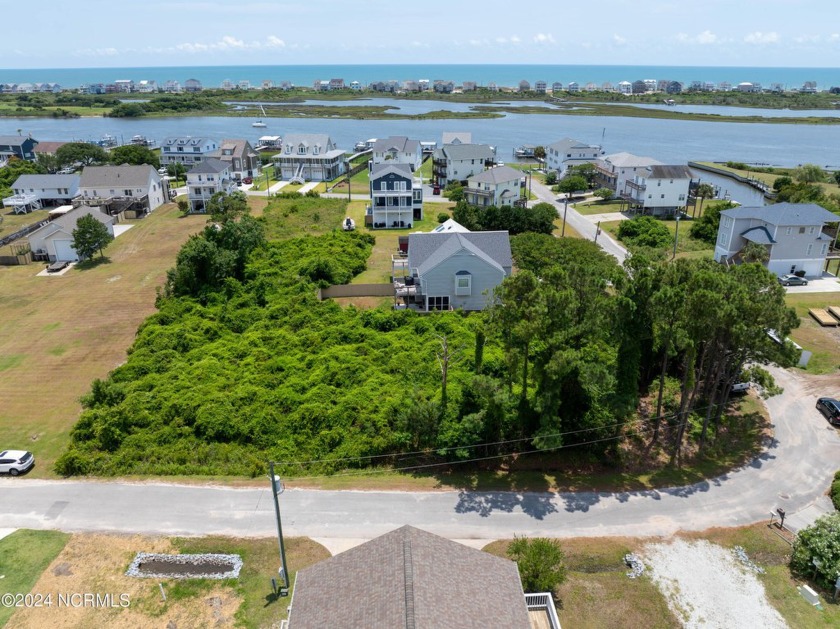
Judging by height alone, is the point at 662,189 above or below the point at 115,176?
above

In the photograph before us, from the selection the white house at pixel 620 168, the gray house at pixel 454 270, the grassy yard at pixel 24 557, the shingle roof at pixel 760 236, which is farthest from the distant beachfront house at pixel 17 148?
the shingle roof at pixel 760 236

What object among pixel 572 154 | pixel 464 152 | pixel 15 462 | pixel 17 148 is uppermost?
pixel 464 152

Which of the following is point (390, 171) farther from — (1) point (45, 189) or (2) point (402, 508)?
(1) point (45, 189)

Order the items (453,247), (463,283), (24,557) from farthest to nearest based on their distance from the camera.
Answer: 1. (463,283)
2. (453,247)
3. (24,557)

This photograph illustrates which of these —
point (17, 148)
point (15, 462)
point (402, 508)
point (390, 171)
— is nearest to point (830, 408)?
point (402, 508)

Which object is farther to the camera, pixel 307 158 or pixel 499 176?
pixel 307 158

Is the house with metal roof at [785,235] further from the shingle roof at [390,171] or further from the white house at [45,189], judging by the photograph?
the white house at [45,189]

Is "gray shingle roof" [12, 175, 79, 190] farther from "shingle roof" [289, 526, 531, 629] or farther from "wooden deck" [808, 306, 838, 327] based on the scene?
"wooden deck" [808, 306, 838, 327]
